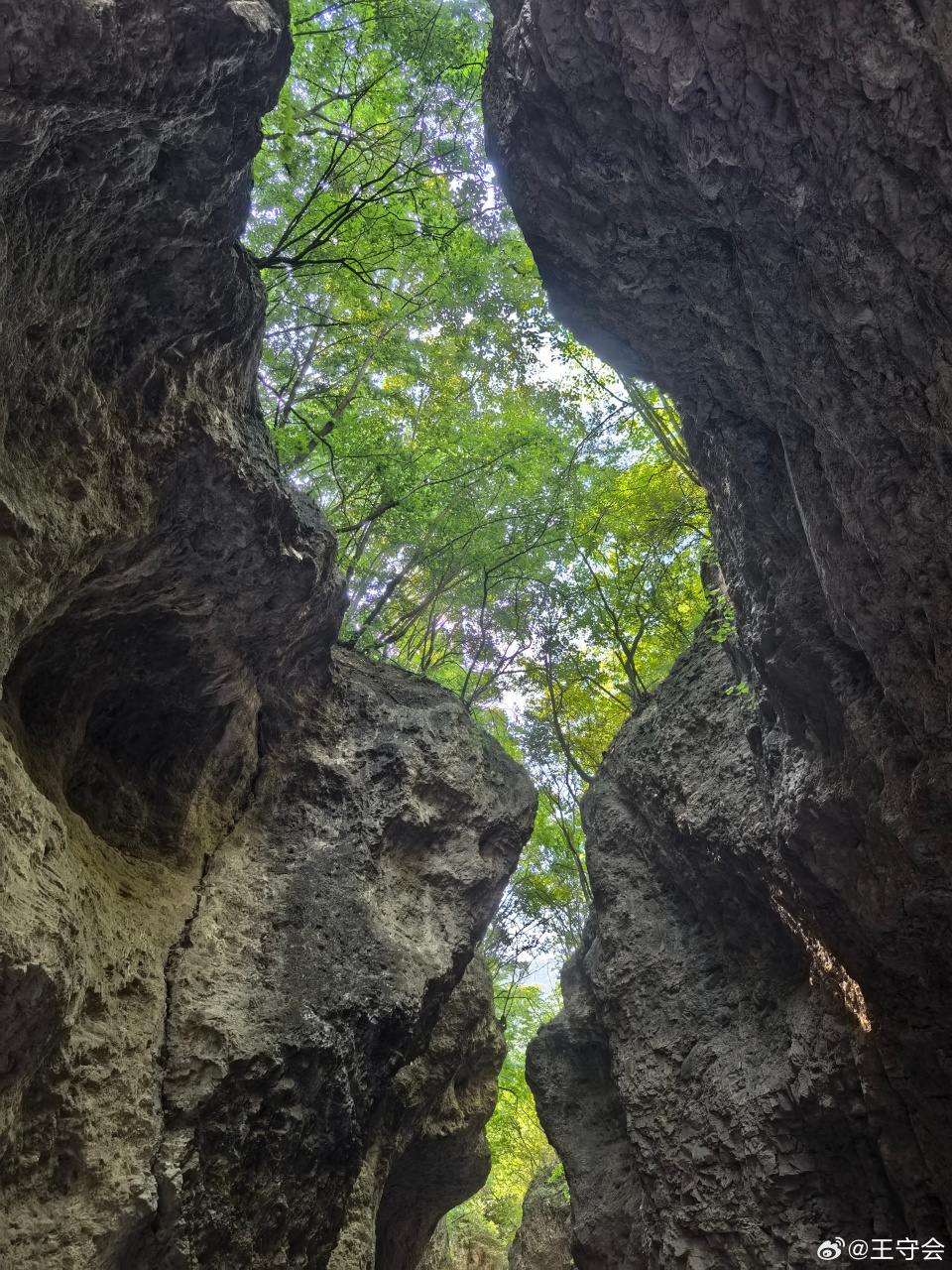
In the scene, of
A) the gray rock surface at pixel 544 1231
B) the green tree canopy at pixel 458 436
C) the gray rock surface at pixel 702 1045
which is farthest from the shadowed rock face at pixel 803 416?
the gray rock surface at pixel 544 1231

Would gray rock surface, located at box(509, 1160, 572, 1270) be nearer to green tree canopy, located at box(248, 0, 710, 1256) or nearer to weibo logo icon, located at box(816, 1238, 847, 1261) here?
green tree canopy, located at box(248, 0, 710, 1256)

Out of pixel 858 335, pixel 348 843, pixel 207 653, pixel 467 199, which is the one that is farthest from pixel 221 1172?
pixel 467 199

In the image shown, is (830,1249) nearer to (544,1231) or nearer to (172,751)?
(172,751)

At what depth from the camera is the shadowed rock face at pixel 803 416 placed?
3.76m

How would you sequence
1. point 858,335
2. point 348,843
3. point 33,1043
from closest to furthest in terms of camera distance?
point 33,1043 → point 858,335 → point 348,843

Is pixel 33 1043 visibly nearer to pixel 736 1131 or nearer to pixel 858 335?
pixel 858 335

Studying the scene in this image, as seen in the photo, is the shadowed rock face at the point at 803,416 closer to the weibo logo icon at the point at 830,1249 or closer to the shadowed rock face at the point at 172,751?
the weibo logo icon at the point at 830,1249

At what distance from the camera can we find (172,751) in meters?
6.34

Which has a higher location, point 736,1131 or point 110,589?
point 110,589

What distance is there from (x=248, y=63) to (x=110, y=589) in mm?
3137

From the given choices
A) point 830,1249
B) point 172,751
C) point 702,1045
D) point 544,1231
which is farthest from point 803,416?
point 544,1231

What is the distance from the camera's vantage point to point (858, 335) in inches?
161

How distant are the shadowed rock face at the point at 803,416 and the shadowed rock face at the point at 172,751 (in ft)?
7.00

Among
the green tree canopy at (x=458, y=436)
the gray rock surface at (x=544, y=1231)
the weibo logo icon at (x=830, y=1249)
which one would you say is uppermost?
the green tree canopy at (x=458, y=436)
